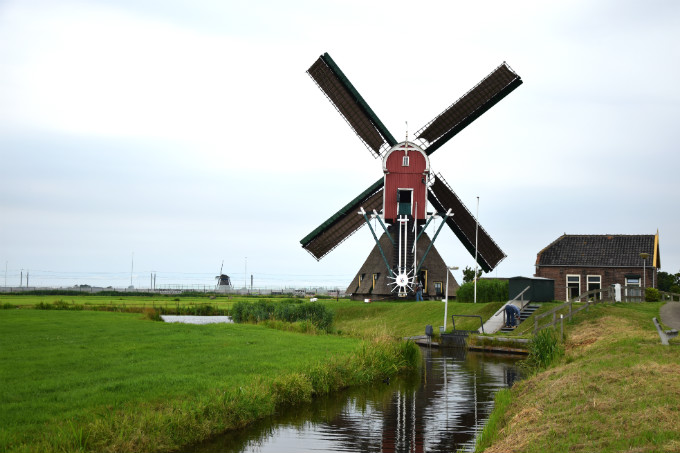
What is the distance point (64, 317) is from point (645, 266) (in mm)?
38200

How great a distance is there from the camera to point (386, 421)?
15.3 meters

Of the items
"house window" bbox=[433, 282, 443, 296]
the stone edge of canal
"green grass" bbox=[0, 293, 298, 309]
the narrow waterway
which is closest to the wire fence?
"green grass" bbox=[0, 293, 298, 309]

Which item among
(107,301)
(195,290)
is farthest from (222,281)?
(107,301)

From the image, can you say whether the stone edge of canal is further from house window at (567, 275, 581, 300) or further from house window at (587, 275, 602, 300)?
house window at (587, 275, 602, 300)

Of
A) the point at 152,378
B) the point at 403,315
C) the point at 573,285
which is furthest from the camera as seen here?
the point at 573,285

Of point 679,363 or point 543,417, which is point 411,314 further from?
point 543,417

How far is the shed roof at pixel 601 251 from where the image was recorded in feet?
162

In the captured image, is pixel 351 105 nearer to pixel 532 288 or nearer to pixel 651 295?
pixel 532 288

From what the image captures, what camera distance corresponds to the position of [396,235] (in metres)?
48.1

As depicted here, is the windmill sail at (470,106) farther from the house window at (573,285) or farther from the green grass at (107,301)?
the green grass at (107,301)

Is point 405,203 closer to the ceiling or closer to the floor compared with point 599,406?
closer to the ceiling

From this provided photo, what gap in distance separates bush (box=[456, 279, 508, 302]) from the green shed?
3818mm

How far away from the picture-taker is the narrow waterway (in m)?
13.0

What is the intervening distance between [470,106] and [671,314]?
69.4ft
